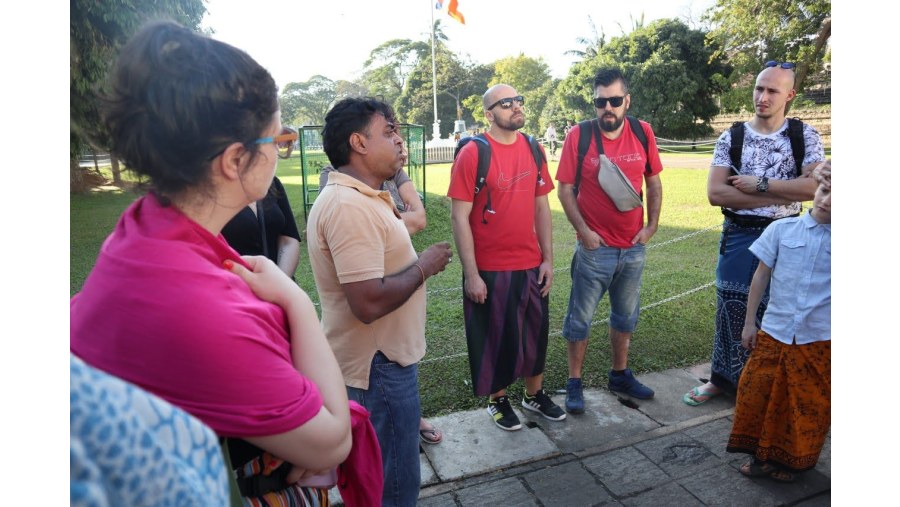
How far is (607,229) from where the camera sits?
3627 mm

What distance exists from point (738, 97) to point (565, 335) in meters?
24.4

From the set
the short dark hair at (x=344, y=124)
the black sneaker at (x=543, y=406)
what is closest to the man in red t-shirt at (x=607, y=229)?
the black sneaker at (x=543, y=406)

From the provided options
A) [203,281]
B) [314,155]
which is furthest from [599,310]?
[314,155]

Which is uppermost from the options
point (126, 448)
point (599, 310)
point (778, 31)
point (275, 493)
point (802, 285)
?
point (778, 31)

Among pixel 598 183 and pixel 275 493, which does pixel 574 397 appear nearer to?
pixel 598 183

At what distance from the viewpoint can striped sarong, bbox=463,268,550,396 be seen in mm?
3412

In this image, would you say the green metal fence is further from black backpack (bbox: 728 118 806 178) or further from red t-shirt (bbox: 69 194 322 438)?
red t-shirt (bbox: 69 194 322 438)

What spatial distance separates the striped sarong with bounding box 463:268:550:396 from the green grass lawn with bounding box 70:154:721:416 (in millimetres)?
340

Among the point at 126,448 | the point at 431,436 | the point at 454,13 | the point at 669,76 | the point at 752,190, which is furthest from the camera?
the point at 669,76

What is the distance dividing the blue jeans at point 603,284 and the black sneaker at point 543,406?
0.43 m

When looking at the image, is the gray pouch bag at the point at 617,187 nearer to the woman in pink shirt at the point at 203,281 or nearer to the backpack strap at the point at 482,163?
the backpack strap at the point at 482,163

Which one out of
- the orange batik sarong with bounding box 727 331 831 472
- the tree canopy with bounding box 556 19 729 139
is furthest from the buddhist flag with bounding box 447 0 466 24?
the orange batik sarong with bounding box 727 331 831 472

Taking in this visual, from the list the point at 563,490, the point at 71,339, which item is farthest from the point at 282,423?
the point at 563,490

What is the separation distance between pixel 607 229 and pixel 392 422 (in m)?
2.13
